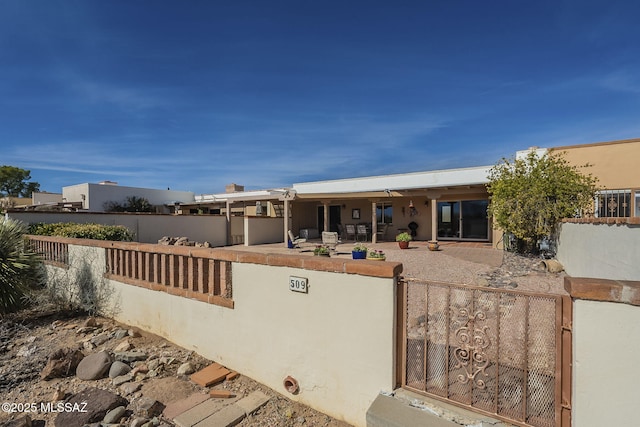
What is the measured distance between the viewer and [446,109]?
53.3 feet

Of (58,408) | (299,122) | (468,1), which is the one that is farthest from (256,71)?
(58,408)

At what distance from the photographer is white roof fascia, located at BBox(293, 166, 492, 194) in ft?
47.6

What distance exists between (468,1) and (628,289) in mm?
9957

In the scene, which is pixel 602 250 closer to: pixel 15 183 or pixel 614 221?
pixel 614 221

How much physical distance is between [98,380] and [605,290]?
4691 millimetres

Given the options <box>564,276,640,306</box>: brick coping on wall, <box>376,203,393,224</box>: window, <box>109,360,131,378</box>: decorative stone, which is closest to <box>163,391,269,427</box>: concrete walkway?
<box>109,360,131,378</box>: decorative stone

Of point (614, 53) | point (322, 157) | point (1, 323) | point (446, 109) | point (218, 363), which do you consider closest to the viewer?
point (218, 363)

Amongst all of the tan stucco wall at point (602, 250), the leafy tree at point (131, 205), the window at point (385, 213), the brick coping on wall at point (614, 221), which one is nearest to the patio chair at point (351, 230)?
the window at point (385, 213)

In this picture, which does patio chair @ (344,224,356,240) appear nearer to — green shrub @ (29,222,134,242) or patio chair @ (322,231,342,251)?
patio chair @ (322,231,342,251)

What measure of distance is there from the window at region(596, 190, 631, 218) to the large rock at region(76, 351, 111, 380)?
13.9 meters

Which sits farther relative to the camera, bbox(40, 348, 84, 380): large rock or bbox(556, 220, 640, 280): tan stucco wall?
bbox(556, 220, 640, 280): tan stucco wall

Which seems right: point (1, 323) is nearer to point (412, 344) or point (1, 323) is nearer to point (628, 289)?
point (412, 344)

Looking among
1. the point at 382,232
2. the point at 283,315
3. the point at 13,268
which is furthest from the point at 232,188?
the point at 283,315

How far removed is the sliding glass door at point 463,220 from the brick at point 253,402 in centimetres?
1460
